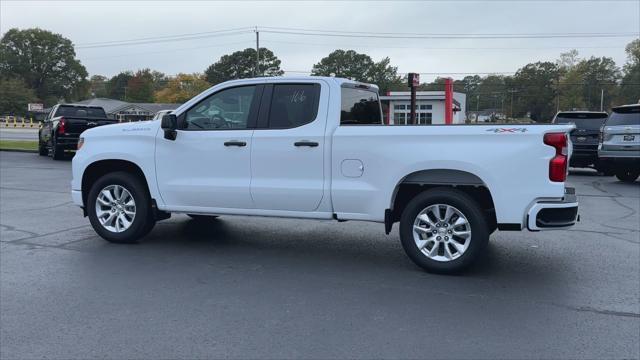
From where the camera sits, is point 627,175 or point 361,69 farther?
point 361,69

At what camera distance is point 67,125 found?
A: 20000mm

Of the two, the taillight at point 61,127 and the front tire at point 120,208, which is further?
the taillight at point 61,127

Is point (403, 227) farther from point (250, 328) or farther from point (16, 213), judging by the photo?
point (16, 213)

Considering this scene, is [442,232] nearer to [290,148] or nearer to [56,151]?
[290,148]

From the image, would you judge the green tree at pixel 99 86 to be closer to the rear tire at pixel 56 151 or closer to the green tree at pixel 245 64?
the green tree at pixel 245 64

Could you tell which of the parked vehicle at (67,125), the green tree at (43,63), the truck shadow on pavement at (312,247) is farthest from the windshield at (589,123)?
the green tree at (43,63)

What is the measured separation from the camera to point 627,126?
1383 centimetres

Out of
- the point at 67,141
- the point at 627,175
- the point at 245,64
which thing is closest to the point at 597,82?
the point at 245,64

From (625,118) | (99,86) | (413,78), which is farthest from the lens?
(99,86)

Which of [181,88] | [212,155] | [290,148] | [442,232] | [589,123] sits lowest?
[442,232]

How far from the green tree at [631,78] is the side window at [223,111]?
79843mm

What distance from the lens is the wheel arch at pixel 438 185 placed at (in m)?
5.84

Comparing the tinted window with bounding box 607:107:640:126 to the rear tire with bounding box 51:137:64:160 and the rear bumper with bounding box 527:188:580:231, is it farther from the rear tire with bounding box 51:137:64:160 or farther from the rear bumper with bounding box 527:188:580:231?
the rear tire with bounding box 51:137:64:160

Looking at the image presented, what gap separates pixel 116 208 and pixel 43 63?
123291 millimetres
